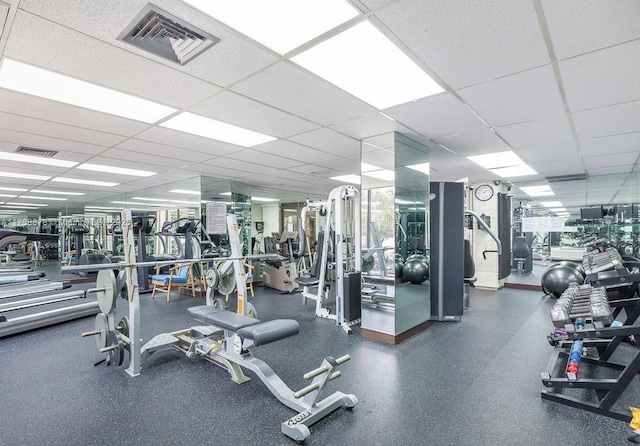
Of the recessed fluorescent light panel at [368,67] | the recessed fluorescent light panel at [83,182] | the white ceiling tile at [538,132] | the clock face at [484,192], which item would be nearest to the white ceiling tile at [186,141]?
the recessed fluorescent light panel at [368,67]

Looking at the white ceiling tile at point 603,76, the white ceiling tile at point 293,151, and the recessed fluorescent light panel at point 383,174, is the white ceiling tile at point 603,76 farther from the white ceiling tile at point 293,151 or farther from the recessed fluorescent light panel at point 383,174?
the white ceiling tile at point 293,151

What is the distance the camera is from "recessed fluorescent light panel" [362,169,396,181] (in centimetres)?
368

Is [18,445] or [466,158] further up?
[466,158]

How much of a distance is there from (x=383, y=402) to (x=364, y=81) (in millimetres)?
2305

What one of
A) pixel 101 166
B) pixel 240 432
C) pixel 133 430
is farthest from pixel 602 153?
pixel 101 166

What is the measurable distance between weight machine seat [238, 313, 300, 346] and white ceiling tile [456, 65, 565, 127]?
2.20m

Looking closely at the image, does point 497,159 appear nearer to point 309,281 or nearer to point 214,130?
point 309,281

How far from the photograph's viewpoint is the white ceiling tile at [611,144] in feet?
11.8

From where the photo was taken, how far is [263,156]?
4.61 m

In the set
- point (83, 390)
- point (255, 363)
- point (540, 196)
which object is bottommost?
point (83, 390)

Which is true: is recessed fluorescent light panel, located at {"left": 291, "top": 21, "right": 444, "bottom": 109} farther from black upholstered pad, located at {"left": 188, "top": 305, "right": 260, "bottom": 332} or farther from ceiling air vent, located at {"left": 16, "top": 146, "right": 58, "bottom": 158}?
ceiling air vent, located at {"left": 16, "top": 146, "right": 58, "bottom": 158}

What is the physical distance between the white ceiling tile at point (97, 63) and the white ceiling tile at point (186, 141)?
0.91m

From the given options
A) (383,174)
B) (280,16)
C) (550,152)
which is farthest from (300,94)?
(550,152)

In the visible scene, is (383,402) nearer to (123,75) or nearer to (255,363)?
(255,363)
